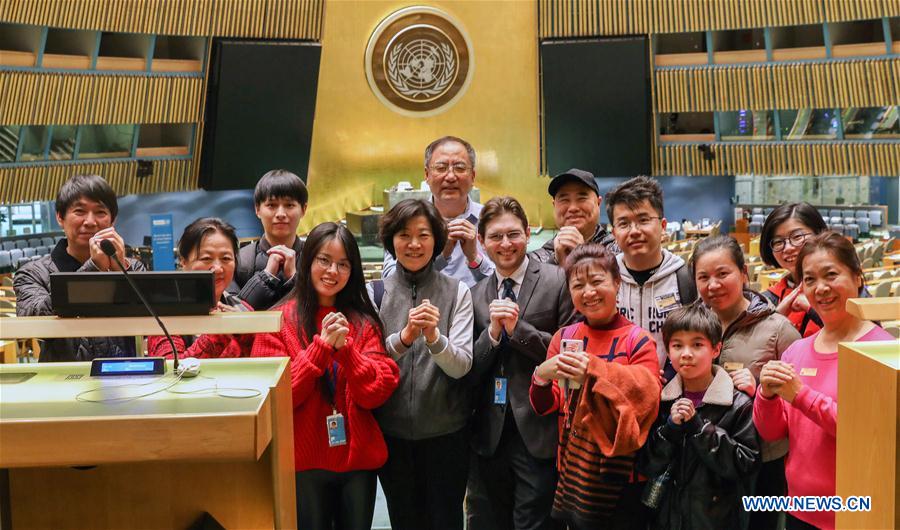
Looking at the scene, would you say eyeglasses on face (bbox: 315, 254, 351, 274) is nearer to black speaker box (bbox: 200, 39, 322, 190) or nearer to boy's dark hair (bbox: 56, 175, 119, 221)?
boy's dark hair (bbox: 56, 175, 119, 221)

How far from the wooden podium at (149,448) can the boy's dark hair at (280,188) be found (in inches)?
73.7

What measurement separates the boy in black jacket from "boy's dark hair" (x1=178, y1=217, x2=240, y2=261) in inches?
66.6

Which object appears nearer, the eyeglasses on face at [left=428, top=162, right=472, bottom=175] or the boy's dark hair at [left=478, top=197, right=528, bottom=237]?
the boy's dark hair at [left=478, top=197, right=528, bottom=237]

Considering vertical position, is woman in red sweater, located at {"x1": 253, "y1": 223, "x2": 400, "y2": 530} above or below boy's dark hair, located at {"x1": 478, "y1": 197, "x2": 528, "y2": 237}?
below

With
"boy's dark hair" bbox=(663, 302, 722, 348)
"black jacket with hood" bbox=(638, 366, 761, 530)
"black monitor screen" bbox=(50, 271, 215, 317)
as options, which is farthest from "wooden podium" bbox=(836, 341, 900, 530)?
"black monitor screen" bbox=(50, 271, 215, 317)

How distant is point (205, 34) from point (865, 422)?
43.2 ft

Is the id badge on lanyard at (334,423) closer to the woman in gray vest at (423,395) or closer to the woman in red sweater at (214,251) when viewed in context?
the woman in gray vest at (423,395)

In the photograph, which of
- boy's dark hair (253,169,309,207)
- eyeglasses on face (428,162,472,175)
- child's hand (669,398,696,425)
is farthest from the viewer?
eyeglasses on face (428,162,472,175)

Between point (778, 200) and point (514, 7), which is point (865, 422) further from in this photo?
point (778, 200)

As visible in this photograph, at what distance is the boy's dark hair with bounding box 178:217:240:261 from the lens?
3.21m

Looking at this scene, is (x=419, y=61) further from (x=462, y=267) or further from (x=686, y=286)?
(x=686, y=286)

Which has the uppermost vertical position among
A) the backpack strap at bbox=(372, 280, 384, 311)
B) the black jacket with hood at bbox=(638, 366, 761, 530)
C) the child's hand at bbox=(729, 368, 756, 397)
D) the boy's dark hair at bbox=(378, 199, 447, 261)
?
the boy's dark hair at bbox=(378, 199, 447, 261)

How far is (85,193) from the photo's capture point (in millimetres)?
3719

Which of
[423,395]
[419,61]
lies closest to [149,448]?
[423,395]
